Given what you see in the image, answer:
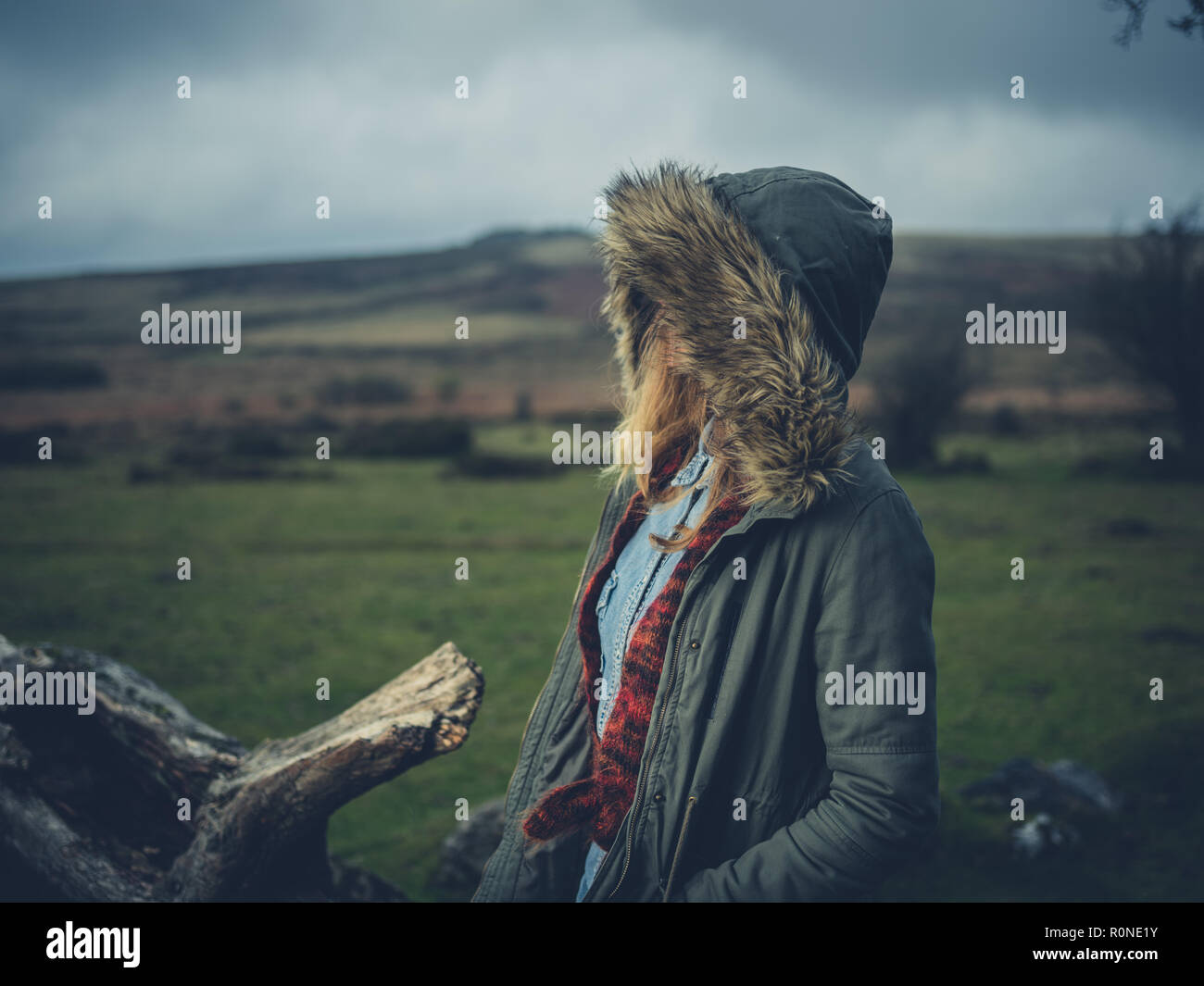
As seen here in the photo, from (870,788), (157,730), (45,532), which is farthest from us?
(45,532)

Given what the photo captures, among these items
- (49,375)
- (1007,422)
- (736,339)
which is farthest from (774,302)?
(49,375)

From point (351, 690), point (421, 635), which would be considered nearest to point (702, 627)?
point (351, 690)

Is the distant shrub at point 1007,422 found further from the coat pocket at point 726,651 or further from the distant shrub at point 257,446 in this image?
the coat pocket at point 726,651

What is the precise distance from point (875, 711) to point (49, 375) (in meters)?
43.8

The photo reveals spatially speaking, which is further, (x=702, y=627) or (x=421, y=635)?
(x=421, y=635)

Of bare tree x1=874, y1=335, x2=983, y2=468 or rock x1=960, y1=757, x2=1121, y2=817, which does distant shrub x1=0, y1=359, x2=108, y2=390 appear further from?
rock x1=960, y1=757, x2=1121, y2=817

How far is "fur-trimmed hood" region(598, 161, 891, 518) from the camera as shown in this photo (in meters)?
1.91

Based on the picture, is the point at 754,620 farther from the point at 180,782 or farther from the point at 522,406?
the point at 522,406

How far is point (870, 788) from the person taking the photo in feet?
5.62

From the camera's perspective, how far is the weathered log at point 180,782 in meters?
2.73

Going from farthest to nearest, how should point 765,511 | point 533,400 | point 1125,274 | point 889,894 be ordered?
1. point 533,400
2. point 1125,274
3. point 889,894
4. point 765,511

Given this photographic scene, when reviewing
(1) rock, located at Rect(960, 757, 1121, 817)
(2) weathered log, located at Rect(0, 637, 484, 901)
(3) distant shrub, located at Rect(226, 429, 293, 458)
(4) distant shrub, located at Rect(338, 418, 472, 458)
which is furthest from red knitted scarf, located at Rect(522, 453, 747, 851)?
(3) distant shrub, located at Rect(226, 429, 293, 458)
